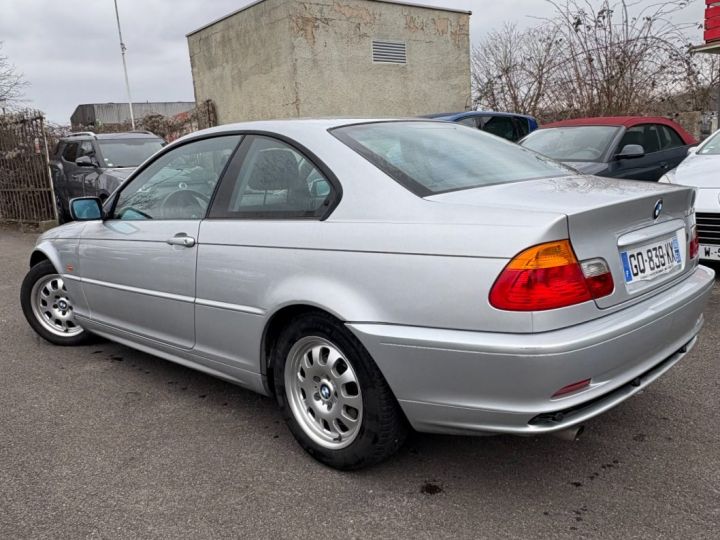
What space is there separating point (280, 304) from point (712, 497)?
184cm

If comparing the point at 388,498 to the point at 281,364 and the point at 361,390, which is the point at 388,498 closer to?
the point at 361,390

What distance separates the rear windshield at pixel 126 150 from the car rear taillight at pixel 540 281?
910 cm

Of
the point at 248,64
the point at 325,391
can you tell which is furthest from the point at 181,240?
the point at 248,64

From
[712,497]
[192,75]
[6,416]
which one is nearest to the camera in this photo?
[712,497]

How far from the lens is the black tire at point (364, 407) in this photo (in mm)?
2506

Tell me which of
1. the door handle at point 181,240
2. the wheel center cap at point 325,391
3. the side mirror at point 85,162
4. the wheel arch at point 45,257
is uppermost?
the side mirror at point 85,162

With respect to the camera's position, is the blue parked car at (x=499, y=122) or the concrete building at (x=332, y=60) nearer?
the blue parked car at (x=499, y=122)

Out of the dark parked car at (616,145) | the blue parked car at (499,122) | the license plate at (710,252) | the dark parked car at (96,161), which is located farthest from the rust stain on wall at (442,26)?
the license plate at (710,252)

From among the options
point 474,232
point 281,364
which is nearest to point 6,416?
point 281,364

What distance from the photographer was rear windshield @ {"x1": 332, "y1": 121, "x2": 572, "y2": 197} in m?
2.68

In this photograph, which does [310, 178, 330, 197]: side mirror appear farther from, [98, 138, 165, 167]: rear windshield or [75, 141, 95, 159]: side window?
[75, 141, 95, 159]: side window

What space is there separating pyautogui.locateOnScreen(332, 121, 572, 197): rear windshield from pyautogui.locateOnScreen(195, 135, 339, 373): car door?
0.89ft

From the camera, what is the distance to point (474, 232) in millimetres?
2244

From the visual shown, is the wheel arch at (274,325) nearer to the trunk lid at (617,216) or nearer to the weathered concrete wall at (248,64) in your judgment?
the trunk lid at (617,216)
